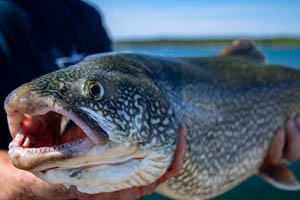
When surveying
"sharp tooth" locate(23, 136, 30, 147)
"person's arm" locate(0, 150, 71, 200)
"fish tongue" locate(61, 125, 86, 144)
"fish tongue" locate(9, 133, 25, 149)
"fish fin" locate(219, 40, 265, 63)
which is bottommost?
"person's arm" locate(0, 150, 71, 200)

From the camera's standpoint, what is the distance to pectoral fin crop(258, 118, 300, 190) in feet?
10.8

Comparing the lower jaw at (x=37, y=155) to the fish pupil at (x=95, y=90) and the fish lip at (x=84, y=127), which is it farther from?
the fish pupil at (x=95, y=90)

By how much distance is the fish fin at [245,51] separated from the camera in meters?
3.67

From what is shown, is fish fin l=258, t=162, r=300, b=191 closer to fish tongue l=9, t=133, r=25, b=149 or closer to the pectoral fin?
the pectoral fin

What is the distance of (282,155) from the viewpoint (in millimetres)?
3451

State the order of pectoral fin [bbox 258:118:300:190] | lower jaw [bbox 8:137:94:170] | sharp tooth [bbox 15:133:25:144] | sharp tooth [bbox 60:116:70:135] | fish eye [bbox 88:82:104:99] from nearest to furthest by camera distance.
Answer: lower jaw [bbox 8:137:94:170] → sharp tooth [bbox 15:133:25:144] → fish eye [bbox 88:82:104:99] → sharp tooth [bbox 60:116:70:135] → pectoral fin [bbox 258:118:300:190]

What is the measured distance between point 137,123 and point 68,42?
5.11ft

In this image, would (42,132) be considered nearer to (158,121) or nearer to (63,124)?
(63,124)

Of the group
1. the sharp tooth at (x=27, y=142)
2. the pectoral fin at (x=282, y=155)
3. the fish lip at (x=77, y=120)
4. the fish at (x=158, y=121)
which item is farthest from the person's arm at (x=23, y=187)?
→ the pectoral fin at (x=282, y=155)

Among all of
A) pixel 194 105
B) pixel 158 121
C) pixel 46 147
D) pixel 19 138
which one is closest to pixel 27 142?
pixel 19 138

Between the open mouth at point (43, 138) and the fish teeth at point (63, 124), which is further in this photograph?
the fish teeth at point (63, 124)

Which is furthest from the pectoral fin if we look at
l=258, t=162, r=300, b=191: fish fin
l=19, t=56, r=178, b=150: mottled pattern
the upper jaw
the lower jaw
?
the lower jaw

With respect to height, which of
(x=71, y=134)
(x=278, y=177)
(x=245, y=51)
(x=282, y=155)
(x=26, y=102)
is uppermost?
(x=245, y=51)

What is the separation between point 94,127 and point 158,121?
58 cm
